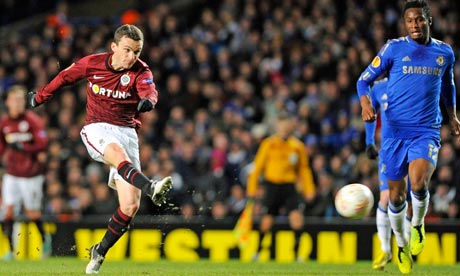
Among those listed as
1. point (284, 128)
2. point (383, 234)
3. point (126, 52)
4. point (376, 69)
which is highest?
point (126, 52)

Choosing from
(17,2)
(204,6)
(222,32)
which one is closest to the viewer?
(222,32)

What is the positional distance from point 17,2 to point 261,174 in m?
10.7

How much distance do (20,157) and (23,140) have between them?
0.28 metres

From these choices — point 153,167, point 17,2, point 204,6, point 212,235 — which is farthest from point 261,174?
point 17,2

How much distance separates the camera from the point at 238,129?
55.8ft

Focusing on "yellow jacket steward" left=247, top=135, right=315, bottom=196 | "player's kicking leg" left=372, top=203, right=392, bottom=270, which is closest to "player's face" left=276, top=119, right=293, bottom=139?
"yellow jacket steward" left=247, top=135, right=315, bottom=196

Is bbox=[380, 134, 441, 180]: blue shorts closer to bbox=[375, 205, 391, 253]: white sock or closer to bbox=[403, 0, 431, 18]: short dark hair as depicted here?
bbox=[403, 0, 431, 18]: short dark hair

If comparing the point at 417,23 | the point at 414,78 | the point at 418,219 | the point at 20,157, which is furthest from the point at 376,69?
the point at 20,157

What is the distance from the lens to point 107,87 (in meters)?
9.33

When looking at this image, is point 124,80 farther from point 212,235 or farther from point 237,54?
point 237,54

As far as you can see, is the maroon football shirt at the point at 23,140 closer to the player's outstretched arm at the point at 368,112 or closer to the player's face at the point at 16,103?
the player's face at the point at 16,103

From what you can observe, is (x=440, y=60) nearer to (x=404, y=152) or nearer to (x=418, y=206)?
(x=404, y=152)

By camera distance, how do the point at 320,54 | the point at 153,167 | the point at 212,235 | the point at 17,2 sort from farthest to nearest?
the point at 17,2, the point at 320,54, the point at 153,167, the point at 212,235

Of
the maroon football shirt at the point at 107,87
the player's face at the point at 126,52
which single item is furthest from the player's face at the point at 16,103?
the player's face at the point at 126,52
